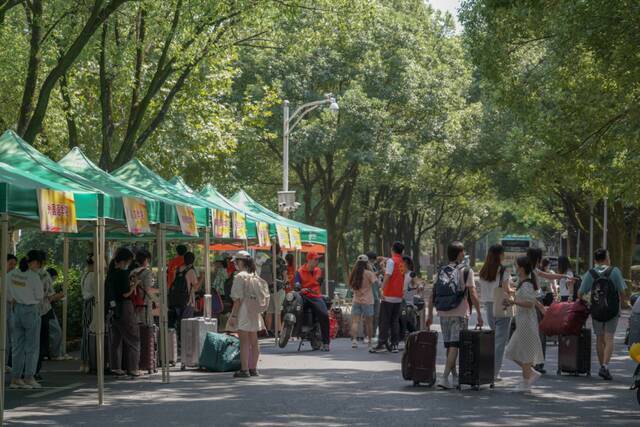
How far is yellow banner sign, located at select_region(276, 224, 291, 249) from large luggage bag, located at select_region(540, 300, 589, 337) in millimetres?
7908

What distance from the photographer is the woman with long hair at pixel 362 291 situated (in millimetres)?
22219

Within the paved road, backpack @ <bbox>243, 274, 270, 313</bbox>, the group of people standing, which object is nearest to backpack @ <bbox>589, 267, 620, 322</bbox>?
the paved road

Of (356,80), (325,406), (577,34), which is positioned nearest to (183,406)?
(325,406)

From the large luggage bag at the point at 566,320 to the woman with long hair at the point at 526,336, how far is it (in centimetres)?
208

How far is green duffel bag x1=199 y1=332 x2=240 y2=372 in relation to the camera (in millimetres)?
17828

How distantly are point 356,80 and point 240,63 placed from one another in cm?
418

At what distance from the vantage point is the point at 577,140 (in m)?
24.9

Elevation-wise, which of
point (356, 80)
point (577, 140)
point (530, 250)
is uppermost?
point (356, 80)

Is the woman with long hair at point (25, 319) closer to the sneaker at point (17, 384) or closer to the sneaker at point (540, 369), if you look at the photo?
the sneaker at point (17, 384)

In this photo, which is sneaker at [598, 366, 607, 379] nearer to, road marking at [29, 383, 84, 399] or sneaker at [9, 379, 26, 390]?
road marking at [29, 383, 84, 399]

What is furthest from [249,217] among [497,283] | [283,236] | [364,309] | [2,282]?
[2,282]

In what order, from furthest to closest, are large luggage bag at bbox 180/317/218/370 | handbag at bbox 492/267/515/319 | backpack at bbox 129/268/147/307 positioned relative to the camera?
large luggage bag at bbox 180/317/218/370
backpack at bbox 129/268/147/307
handbag at bbox 492/267/515/319

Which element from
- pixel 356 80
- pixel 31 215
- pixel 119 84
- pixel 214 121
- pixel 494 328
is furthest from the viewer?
pixel 356 80

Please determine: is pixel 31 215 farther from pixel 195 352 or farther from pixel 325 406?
pixel 195 352
